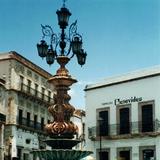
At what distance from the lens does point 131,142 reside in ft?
85.4

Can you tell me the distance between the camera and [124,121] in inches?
1049

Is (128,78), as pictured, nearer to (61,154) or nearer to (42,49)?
(42,49)

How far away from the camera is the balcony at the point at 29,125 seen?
3483 centimetres

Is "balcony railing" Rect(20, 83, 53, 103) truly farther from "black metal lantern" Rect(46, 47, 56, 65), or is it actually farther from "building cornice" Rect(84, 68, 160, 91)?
"black metal lantern" Rect(46, 47, 56, 65)

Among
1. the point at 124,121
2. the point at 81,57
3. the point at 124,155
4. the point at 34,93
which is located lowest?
the point at 124,155

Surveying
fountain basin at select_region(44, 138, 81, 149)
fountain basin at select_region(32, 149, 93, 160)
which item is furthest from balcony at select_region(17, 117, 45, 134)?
fountain basin at select_region(32, 149, 93, 160)

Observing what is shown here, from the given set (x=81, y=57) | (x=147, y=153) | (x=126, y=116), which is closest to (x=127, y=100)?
(x=126, y=116)

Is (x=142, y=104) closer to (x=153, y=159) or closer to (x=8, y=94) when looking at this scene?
(x=153, y=159)

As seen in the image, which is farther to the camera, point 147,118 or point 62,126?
point 147,118

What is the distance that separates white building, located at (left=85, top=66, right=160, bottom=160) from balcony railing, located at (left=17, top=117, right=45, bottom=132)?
7911 mm

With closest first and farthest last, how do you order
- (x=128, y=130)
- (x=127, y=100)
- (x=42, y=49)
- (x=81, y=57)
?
1. (x=81, y=57)
2. (x=42, y=49)
3. (x=128, y=130)
4. (x=127, y=100)

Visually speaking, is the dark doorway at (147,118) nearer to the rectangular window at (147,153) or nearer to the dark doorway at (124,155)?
the rectangular window at (147,153)

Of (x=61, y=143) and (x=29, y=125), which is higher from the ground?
(x=29, y=125)

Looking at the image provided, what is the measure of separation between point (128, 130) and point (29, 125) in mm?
12071
